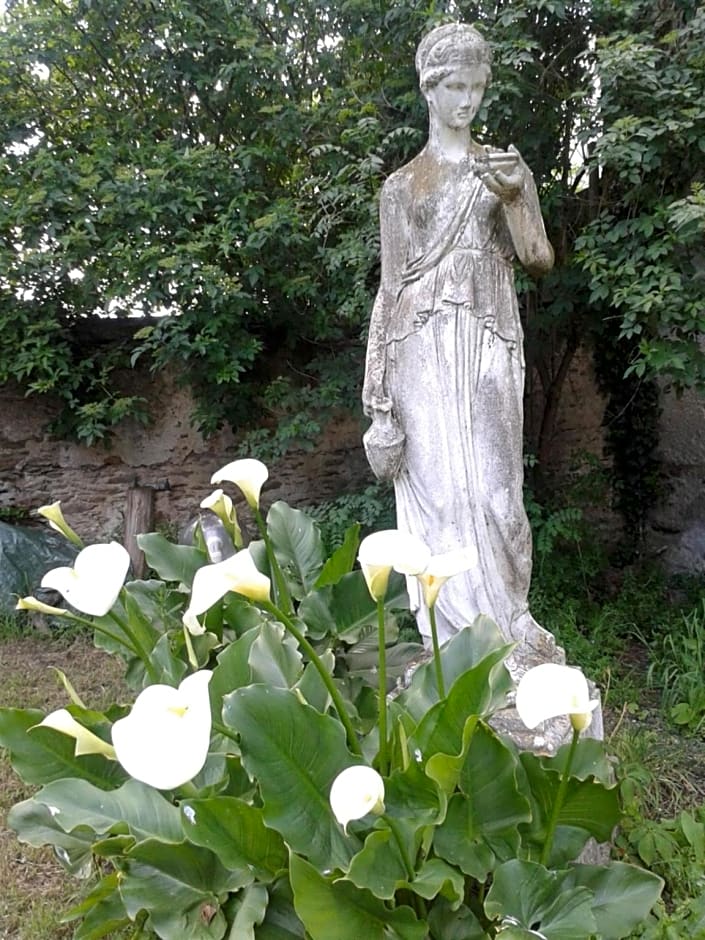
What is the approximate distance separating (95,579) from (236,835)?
60cm

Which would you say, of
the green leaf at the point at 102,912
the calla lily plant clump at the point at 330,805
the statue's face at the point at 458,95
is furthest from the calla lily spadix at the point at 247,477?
the statue's face at the point at 458,95

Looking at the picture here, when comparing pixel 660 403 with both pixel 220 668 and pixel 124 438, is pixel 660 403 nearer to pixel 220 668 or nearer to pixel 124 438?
pixel 124 438

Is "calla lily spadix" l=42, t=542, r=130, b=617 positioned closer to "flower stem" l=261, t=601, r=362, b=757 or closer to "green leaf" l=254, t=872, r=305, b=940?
"flower stem" l=261, t=601, r=362, b=757

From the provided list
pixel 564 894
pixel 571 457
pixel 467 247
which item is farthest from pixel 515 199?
pixel 571 457

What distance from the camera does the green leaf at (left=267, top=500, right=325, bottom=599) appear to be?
2715 mm

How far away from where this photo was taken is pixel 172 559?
260 centimetres

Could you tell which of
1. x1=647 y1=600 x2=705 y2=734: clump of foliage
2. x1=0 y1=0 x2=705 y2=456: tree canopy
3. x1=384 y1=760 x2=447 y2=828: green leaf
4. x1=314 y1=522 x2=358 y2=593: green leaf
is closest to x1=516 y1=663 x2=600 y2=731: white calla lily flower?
x1=384 y1=760 x2=447 y2=828: green leaf

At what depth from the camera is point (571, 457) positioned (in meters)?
6.05

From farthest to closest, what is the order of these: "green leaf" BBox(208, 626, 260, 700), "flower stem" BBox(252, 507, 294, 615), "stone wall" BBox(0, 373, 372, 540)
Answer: "stone wall" BBox(0, 373, 372, 540) < "green leaf" BBox(208, 626, 260, 700) < "flower stem" BBox(252, 507, 294, 615)

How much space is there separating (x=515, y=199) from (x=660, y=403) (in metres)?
4.23

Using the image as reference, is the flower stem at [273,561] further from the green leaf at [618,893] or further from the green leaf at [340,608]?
the green leaf at [618,893]

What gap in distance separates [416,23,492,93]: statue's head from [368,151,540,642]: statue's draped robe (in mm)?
273

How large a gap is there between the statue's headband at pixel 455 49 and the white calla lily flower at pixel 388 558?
1.72m

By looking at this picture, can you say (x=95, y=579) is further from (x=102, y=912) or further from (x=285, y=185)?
(x=285, y=185)
